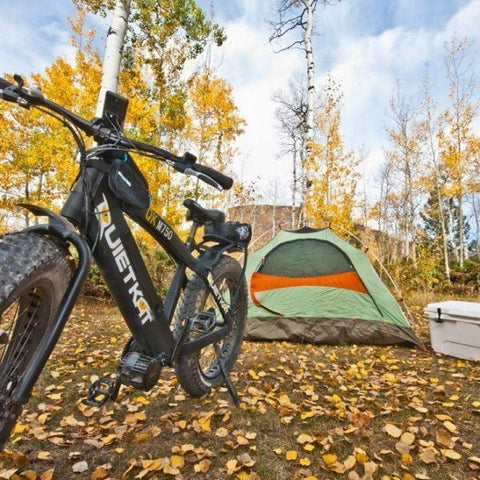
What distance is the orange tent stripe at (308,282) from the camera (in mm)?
5277

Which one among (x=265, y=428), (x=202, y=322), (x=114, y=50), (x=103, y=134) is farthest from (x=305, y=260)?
(x=114, y=50)

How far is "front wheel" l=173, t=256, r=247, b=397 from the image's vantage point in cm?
235

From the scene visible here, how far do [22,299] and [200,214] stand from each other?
1.38m

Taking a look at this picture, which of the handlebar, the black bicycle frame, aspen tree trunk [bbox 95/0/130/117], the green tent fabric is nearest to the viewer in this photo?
the handlebar

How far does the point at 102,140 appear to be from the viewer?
5.72ft

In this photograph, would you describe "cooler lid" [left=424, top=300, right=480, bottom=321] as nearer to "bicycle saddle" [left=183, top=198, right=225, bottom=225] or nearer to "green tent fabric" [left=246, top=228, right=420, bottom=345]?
"green tent fabric" [left=246, top=228, right=420, bottom=345]

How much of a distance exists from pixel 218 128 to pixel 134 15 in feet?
30.0

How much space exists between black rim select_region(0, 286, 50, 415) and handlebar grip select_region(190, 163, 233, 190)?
1.06 m

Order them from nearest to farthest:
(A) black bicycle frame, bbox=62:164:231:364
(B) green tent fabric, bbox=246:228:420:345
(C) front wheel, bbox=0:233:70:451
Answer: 1. (C) front wheel, bbox=0:233:70:451
2. (A) black bicycle frame, bbox=62:164:231:364
3. (B) green tent fabric, bbox=246:228:420:345

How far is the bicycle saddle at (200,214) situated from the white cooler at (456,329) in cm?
366

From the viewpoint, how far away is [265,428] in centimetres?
253

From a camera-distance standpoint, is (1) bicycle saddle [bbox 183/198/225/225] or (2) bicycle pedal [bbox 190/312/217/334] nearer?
(2) bicycle pedal [bbox 190/312/217/334]

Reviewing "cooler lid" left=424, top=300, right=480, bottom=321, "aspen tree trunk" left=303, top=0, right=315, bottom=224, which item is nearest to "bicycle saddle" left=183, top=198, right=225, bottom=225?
"cooler lid" left=424, top=300, right=480, bottom=321

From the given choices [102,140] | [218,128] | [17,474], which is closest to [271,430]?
[17,474]
